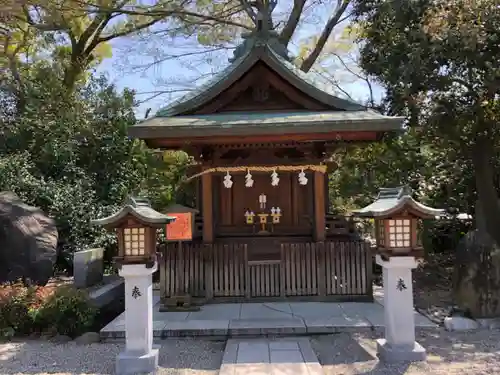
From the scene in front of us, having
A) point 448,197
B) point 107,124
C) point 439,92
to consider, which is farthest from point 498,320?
point 107,124

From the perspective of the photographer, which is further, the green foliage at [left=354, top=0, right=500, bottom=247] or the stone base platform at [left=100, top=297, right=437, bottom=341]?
the green foliage at [left=354, top=0, right=500, bottom=247]

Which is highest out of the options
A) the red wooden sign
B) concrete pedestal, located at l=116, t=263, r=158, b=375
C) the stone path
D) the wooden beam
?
the wooden beam

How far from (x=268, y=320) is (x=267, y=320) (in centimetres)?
2

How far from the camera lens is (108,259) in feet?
44.8

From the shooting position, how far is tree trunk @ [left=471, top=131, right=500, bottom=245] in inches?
404

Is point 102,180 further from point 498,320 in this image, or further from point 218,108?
point 498,320

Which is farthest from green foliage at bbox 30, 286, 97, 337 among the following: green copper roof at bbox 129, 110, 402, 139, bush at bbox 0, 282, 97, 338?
green copper roof at bbox 129, 110, 402, 139

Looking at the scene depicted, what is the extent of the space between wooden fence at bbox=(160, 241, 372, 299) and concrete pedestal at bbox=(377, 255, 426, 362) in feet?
9.18

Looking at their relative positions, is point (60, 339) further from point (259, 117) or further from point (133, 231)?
point (259, 117)

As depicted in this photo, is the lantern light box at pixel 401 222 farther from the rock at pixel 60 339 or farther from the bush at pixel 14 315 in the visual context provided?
the bush at pixel 14 315

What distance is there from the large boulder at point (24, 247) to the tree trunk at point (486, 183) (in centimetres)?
1043

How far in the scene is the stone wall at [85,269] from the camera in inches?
392

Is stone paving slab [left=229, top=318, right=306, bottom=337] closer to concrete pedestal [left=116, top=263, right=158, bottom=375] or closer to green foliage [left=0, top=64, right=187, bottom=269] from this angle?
concrete pedestal [left=116, top=263, right=158, bottom=375]

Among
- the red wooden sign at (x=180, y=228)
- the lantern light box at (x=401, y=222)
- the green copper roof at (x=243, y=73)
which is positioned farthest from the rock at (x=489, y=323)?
the red wooden sign at (x=180, y=228)
